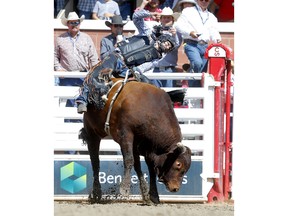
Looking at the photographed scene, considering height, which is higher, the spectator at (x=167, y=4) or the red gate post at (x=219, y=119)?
the spectator at (x=167, y=4)

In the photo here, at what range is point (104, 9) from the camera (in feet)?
44.5

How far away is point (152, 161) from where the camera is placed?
10.5m

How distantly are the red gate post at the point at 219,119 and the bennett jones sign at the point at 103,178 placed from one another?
199 millimetres

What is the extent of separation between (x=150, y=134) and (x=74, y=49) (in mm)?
2392

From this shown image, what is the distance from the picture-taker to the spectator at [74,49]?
12.4 metres

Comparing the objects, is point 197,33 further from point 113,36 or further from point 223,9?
point 223,9

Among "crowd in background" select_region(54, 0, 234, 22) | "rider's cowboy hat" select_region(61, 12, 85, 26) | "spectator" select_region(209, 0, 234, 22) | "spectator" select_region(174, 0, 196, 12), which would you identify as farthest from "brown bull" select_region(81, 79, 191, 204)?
"spectator" select_region(209, 0, 234, 22)

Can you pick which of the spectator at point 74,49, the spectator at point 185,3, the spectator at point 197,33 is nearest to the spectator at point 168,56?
the spectator at point 197,33

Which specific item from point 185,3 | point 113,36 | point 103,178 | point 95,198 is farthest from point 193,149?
point 185,3

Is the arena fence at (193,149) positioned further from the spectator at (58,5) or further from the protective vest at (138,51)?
the spectator at (58,5)

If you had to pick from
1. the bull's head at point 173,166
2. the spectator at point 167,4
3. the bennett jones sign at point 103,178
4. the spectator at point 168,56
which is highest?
Answer: the spectator at point 167,4
